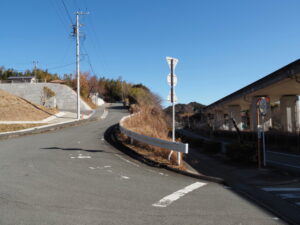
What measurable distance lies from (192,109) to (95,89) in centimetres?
3288

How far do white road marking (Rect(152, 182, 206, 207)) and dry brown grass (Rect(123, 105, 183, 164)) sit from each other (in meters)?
2.58

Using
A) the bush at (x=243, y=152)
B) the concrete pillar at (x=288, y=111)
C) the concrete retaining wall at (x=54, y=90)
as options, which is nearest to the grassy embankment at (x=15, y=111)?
the concrete retaining wall at (x=54, y=90)

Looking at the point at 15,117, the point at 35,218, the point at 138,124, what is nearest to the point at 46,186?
the point at 35,218

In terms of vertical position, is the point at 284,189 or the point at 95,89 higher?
the point at 95,89

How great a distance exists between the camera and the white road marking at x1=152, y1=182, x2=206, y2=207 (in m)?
5.47

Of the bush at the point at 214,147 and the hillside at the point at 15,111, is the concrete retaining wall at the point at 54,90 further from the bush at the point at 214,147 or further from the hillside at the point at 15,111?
the bush at the point at 214,147

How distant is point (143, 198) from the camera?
577 centimetres

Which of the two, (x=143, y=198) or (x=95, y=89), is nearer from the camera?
(x=143, y=198)

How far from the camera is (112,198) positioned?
5.68 m

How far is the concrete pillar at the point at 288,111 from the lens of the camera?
27.0 meters

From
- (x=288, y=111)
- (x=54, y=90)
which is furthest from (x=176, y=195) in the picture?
(x=54, y=90)

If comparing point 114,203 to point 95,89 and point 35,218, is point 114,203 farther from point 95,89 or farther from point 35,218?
point 95,89

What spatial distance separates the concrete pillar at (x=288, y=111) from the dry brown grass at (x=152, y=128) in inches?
546

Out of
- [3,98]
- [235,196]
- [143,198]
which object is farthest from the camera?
[3,98]
